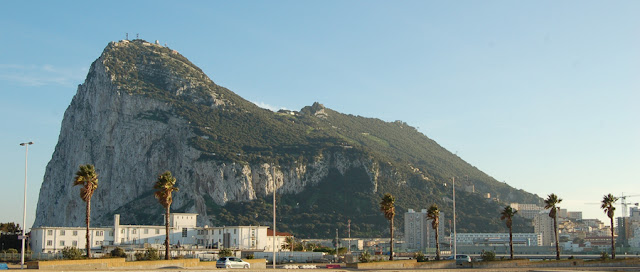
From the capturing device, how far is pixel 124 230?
125312mm

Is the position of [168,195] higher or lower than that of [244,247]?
higher

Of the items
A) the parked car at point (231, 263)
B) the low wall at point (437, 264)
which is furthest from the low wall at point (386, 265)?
the parked car at point (231, 263)

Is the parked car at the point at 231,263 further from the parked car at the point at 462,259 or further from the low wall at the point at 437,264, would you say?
the parked car at the point at 462,259

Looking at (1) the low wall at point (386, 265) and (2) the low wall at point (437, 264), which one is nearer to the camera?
(1) the low wall at point (386, 265)

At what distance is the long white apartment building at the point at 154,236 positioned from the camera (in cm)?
11119

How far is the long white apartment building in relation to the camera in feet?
365

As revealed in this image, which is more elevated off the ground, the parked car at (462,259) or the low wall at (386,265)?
the low wall at (386,265)

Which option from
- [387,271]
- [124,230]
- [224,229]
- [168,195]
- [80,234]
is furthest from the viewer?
[224,229]

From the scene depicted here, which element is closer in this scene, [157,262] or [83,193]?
[157,262]

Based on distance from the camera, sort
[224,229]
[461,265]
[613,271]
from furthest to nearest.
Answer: [224,229] < [461,265] < [613,271]

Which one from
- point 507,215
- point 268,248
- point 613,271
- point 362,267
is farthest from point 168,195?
point 268,248

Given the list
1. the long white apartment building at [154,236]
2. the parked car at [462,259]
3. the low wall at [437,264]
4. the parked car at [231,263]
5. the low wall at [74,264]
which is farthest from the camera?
the long white apartment building at [154,236]

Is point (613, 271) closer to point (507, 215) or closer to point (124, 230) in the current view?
point (507, 215)

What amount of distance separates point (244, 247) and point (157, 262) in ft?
230
